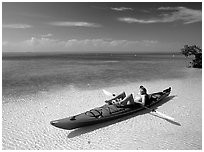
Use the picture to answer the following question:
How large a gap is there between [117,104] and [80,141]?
2208 mm

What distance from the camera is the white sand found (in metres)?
5.75

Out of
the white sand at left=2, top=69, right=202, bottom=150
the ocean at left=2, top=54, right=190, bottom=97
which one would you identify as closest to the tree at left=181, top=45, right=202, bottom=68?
the ocean at left=2, top=54, right=190, bottom=97

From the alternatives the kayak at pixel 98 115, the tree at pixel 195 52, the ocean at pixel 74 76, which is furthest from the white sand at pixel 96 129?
the tree at pixel 195 52

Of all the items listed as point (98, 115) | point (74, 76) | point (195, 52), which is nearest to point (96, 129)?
point (98, 115)

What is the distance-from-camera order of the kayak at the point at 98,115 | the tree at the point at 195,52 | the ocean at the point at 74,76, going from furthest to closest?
the tree at the point at 195,52, the ocean at the point at 74,76, the kayak at the point at 98,115

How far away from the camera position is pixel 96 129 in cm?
659

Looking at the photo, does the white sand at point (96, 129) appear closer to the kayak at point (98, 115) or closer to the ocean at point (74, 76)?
the kayak at point (98, 115)

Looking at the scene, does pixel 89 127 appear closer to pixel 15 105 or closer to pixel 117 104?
pixel 117 104

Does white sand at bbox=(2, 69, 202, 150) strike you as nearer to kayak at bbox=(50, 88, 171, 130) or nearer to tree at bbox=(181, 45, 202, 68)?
kayak at bbox=(50, 88, 171, 130)

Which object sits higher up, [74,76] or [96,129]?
[96,129]

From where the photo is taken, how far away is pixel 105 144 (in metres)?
5.77

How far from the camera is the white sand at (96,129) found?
18.9 ft

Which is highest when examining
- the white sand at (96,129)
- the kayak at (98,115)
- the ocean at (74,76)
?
the kayak at (98,115)

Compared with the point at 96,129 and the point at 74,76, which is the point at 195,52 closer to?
the point at 74,76
